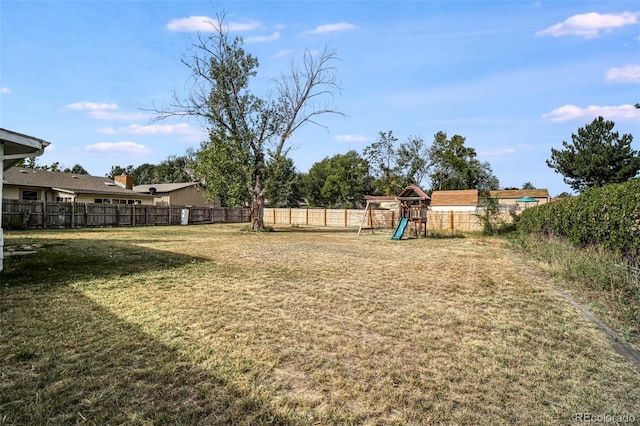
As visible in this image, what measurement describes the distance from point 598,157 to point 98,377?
1289 inches

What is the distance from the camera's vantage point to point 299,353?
2969 millimetres

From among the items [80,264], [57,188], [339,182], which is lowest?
[80,264]

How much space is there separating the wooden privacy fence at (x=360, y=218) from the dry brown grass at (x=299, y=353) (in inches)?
647

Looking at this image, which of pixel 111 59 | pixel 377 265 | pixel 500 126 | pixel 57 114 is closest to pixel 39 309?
pixel 377 265

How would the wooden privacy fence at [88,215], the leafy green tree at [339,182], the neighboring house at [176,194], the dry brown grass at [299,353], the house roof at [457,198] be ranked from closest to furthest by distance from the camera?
the dry brown grass at [299,353] → the wooden privacy fence at [88,215] → the neighboring house at [176,194] → the house roof at [457,198] → the leafy green tree at [339,182]

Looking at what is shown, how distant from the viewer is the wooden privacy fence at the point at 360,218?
69.6ft

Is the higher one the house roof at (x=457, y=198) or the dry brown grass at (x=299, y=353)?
the house roof at (x=457, y=198)

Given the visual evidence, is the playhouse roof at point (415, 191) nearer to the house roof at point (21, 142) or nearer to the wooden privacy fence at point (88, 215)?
the house roof at point (21, 142)

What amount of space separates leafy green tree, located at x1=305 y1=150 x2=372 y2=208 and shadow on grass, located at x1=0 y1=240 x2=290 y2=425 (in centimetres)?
4258

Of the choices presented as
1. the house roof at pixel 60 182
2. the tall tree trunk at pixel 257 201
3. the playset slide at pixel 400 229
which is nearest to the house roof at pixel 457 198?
the playset slide at pixel 400 229

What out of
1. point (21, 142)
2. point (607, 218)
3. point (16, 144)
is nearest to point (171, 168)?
point (16, 144)

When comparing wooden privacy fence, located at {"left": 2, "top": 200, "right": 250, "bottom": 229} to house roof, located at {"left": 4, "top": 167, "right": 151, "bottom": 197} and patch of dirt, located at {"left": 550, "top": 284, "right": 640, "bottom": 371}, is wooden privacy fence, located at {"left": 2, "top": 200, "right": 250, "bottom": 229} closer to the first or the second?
house roof, located at {"left": 4, "top": 167, "right": 151, "bottom": 197}

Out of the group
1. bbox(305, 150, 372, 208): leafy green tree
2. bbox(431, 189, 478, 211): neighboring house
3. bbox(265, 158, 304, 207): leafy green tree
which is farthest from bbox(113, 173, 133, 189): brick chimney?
bbox(431, 189, 478, 211): neighboring house

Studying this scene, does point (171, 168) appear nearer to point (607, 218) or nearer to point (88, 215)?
point (88, 215)
